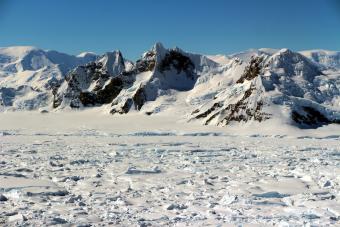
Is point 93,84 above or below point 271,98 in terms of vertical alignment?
above

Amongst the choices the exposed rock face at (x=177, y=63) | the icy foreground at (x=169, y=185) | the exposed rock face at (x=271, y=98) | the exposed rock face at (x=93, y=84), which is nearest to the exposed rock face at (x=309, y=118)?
the exposed rock face at (x=271, y=98)

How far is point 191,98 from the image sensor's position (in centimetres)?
6094

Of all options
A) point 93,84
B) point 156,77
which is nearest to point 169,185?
point 156,77

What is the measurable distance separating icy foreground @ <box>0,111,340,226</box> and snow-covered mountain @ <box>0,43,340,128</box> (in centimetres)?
1804

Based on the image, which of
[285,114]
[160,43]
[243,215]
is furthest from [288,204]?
[160,43]

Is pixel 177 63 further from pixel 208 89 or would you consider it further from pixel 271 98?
pixel 271 98

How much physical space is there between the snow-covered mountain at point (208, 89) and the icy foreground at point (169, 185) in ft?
59.2

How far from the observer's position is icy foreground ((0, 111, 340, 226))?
11.3m

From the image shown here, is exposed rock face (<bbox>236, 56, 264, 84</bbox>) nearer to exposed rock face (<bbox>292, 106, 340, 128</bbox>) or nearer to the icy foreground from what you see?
exposed rock face (<bbox>292, 106, 340, 128</bbox>)

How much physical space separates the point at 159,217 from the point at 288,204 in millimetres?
3433

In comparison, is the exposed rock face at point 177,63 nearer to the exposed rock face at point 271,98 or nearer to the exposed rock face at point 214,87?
the exposed rock face at point 214,87

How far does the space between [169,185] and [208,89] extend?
47358 mm

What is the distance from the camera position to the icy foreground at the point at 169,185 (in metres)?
11.3

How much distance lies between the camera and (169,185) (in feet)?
50.3
